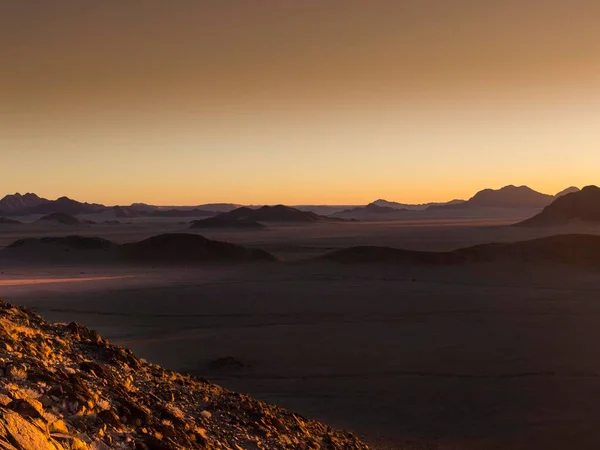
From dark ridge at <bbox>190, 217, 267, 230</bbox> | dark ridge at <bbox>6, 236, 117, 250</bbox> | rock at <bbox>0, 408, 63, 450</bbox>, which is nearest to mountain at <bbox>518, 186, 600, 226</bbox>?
dark ridge at <bbox>190, 217, 267, 230</bbox>

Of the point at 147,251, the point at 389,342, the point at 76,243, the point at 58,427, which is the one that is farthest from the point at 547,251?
the point at 58,427

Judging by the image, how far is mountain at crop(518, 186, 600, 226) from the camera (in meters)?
109

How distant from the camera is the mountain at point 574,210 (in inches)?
4279

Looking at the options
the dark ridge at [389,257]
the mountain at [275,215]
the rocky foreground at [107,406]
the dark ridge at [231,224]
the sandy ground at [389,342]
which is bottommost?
the sandy ground at [389,342]

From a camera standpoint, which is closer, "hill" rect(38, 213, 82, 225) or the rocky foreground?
the rocky foreground

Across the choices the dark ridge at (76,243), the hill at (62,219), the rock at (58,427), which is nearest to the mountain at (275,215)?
the hill at (62,219)

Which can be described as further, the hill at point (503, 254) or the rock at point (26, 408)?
the hill at point (503, 254)

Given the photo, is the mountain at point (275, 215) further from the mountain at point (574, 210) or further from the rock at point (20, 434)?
the rock at point (20, 434)

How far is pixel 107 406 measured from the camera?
538cm

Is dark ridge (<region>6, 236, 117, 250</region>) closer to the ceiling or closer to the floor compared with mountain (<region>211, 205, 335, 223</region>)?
closer to the floor

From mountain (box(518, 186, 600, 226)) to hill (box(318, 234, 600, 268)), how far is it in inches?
2342

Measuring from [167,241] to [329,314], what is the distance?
36651 millimetres

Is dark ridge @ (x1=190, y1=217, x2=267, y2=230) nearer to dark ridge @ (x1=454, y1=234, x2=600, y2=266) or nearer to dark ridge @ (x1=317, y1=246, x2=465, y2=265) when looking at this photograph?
dark ridge @ (x1=317, y1=246, x2=465, y2=265)

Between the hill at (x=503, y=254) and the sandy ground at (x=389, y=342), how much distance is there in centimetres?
682
